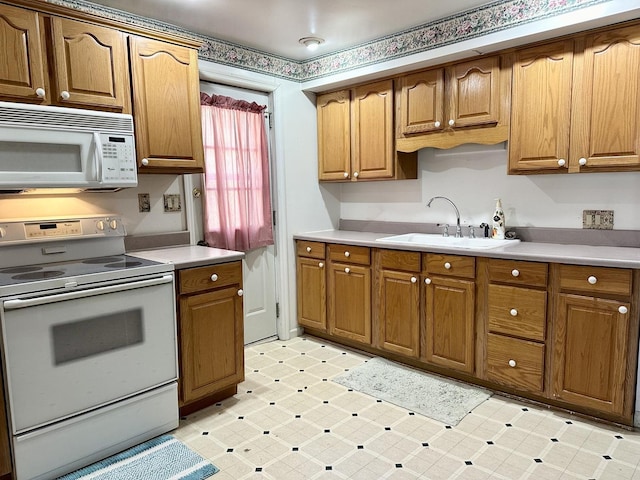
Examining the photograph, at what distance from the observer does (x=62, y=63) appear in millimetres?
2182

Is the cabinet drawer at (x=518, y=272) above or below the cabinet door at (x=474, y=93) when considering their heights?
below

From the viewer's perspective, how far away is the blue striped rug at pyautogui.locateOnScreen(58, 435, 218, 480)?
1988 mm

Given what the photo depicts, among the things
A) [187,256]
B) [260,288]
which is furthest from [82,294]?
[260,288]

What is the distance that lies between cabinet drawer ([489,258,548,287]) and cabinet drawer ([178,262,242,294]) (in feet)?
5.01

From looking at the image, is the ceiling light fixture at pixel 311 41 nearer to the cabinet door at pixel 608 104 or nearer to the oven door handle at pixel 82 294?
the cabinet door at pixel 608 104

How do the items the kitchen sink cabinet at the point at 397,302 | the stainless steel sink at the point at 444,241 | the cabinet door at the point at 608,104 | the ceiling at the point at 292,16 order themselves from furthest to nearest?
the kitchen sink cabinet at the point at 397,302
the stainless steel sink at the point at 444,241
the ceiling at the point at 292,16
the cabinet door at the point at 608,104

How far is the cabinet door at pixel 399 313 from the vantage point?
9.86ft

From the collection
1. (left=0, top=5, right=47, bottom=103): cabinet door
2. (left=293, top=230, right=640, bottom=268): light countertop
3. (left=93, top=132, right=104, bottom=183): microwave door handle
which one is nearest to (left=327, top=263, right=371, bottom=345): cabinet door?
(left=293, top=230, right=640, bottom=268): light countertop

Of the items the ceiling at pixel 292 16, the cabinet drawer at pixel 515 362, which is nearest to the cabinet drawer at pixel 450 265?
the cabinet drawer at pixel 515 362

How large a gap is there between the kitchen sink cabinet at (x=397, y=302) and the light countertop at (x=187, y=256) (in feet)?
3.52

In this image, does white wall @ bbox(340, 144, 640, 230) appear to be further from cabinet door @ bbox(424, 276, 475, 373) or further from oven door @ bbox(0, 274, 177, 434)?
oven door @ bbox(0, 274, 177, 434)

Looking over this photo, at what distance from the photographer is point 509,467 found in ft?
6.59

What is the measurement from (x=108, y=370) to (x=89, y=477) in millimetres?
467

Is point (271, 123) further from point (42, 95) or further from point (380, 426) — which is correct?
point (380, 426)
